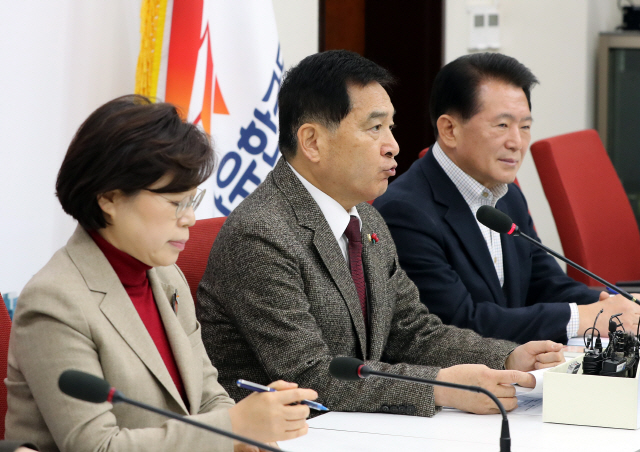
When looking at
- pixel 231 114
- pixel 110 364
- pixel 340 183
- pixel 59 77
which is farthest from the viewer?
pixel 231 114

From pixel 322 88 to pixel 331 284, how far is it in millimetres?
441

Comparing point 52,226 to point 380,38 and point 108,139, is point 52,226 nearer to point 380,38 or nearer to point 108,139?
point 108,139

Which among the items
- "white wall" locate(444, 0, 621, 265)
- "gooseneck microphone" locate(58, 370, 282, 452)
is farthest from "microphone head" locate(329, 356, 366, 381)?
"white wall" locate(444, 0, 621, 265)

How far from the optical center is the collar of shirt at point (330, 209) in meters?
1.92

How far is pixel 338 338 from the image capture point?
1821 millimetres

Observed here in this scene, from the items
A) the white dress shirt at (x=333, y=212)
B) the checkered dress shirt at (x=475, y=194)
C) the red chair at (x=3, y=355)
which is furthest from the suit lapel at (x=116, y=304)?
the checkered dress shirt at (x=475, y=194)

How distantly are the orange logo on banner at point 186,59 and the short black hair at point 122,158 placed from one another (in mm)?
1200

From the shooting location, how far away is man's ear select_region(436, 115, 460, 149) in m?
2.53

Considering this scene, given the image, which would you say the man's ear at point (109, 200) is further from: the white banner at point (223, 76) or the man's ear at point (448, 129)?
the man's ear at point (448, 129)

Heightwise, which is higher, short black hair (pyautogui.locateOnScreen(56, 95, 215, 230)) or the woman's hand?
short black hair (pyautogui.locateOnScreen(56, 95, 215, 230))

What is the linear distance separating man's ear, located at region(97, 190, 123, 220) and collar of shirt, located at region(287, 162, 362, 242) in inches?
25.0

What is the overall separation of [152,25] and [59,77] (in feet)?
1.05

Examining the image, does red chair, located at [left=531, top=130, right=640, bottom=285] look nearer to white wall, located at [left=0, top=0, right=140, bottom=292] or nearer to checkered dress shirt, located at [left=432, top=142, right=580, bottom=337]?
checkered dress shirt, located at [left=432, top=142, right=580, bottom=337]

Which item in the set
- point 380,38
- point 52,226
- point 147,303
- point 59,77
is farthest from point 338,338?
point 380,38
